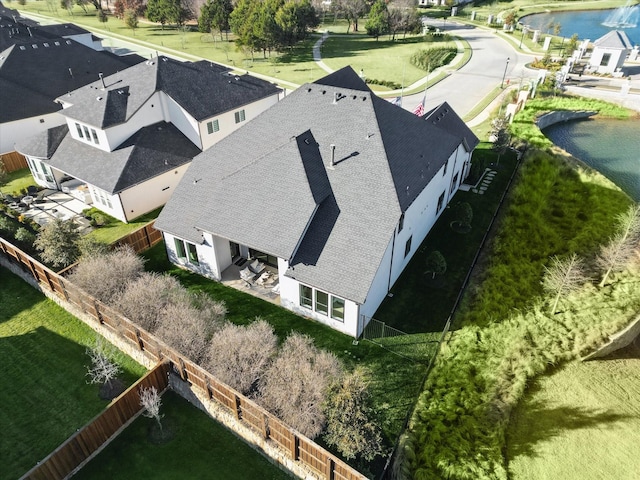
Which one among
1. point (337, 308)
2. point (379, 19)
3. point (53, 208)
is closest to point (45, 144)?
point (53, 208)

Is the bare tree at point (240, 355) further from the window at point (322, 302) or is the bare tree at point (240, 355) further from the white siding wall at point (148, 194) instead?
the white siding wall at point (148, 194)

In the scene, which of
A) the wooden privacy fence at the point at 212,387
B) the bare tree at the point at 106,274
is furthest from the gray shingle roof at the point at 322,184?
the wooden privacy fence at the point at 212,387

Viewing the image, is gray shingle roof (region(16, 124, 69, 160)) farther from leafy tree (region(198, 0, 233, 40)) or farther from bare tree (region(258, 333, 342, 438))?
leafy tree (region(198, 0, 233, 40))

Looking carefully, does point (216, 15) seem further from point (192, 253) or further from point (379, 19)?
point (192, 253)

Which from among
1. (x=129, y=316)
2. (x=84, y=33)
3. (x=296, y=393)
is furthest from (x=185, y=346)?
(x=84, y=33)

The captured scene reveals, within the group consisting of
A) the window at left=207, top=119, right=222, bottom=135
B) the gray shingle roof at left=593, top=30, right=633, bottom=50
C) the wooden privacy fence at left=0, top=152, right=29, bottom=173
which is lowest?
the wooden privacy fence at left=0, top=152, right=29, bottom=173

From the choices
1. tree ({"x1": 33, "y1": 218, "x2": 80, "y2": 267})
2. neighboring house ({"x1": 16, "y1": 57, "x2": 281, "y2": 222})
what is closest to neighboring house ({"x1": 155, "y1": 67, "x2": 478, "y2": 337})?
tree ({"x1": 33, "y1": 218, "x2": 80, "y2": 267})
